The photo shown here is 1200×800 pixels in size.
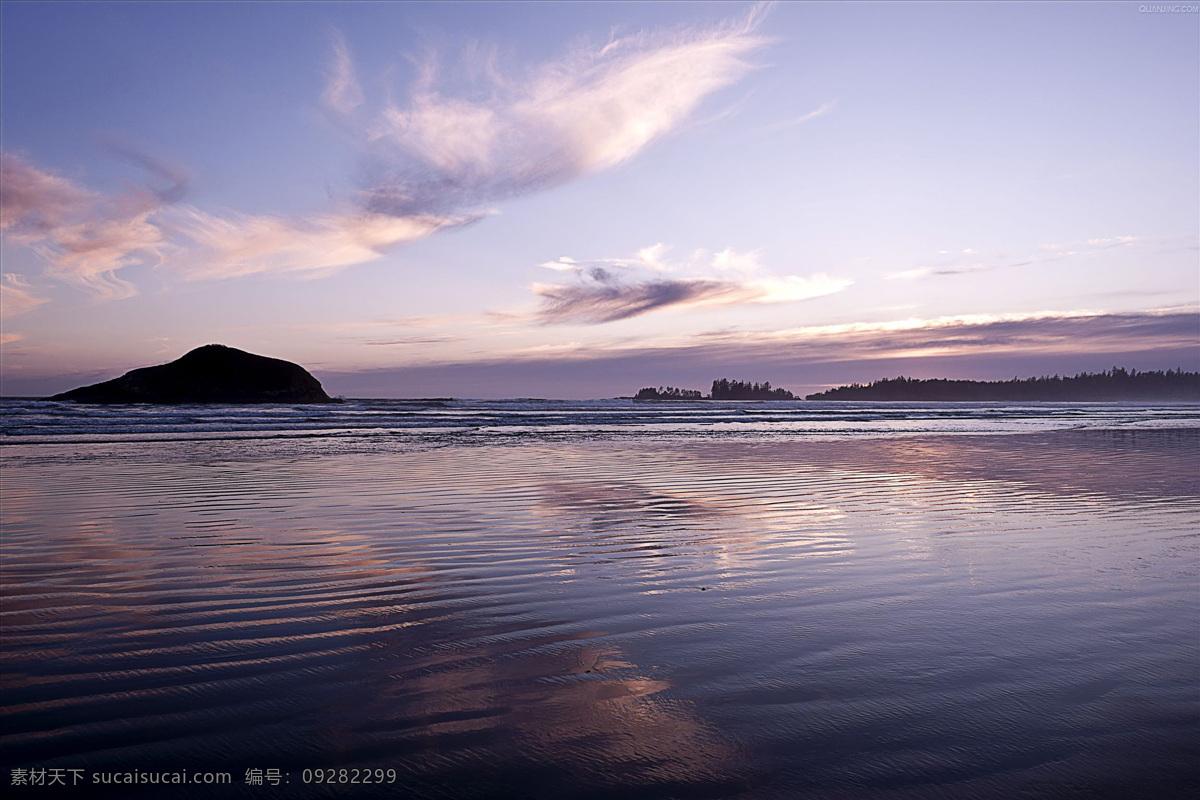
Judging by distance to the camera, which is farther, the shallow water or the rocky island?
the rocky island

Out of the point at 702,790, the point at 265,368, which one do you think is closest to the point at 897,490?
the point at 702,790

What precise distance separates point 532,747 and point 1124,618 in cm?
399

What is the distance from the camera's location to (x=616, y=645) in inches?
157

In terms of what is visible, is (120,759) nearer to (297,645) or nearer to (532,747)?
(297,645)

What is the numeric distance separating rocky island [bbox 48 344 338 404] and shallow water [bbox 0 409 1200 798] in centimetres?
8739

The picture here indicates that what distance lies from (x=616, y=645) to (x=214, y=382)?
334 feet

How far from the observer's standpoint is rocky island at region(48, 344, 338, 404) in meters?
86.4

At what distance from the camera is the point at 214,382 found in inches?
3600

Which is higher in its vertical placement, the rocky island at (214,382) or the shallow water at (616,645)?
the rocky island at (214,382)

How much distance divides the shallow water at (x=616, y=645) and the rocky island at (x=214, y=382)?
8739cm

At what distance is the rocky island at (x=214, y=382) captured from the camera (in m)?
86.4

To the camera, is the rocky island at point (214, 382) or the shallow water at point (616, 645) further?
the rocky island at point (214, 382)

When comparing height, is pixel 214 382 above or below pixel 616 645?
above

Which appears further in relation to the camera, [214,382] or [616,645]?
[214,382]
